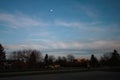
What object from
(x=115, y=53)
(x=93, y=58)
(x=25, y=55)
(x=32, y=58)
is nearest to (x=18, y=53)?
(x=25, y=55)

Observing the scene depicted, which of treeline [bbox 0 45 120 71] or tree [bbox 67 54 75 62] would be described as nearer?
treeline [bbox 0 45 120 71]

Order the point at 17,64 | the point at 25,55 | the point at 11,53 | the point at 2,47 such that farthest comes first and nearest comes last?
1. the point at 11,53
2. the point at 25,55
3. the point at 2,47
4. the point at 17,64

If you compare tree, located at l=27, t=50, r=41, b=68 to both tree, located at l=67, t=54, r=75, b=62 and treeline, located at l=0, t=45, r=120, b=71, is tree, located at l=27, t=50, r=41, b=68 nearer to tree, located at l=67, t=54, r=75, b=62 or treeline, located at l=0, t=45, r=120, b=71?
treeline, located at l=0, t=45, r=120, b=71

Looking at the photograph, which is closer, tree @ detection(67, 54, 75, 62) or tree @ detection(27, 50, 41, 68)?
tree @ detection(27, 50, 41, 68)

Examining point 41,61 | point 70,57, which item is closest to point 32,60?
point 41,61

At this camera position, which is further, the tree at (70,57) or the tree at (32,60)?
the tree at (70,57)

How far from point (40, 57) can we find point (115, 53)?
52192mm

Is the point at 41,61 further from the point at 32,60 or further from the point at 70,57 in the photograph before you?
the point at 70,57

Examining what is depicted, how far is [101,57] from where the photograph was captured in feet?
529

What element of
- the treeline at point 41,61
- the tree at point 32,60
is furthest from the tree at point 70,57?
the tree at point 32,60

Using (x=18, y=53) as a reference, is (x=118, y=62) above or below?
below

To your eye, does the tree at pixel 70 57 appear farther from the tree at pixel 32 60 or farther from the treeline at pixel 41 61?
the tree at pixel 32 60

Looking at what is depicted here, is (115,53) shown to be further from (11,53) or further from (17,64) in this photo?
(11,53)

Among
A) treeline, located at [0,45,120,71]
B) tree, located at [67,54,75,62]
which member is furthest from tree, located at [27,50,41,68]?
tree, located at [67,54,75,62]
